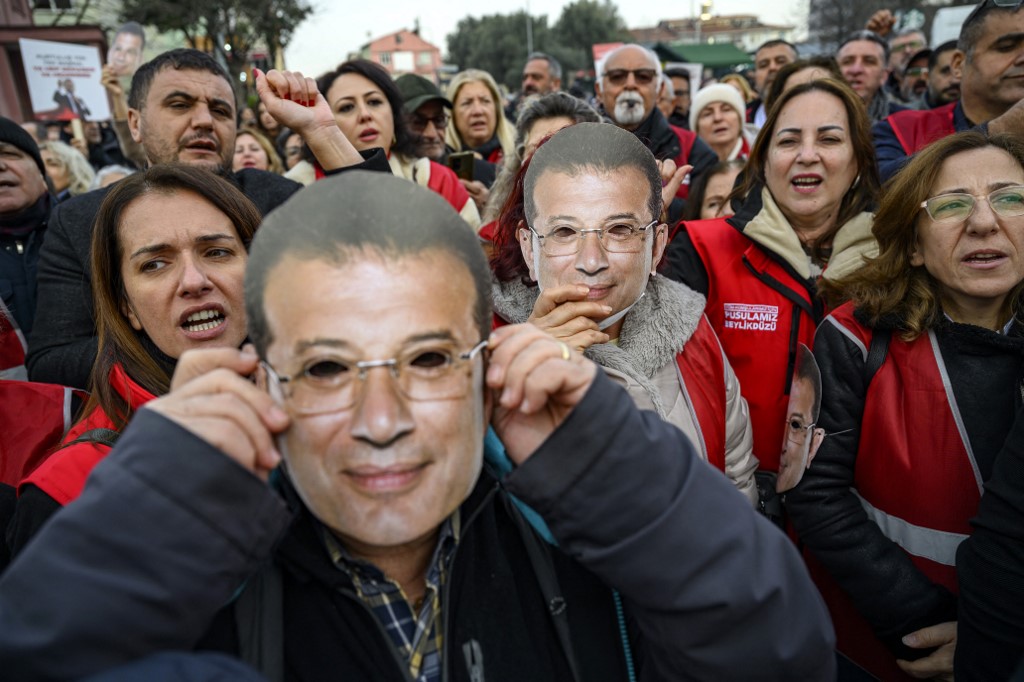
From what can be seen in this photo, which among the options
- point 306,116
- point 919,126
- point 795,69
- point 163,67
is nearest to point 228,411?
point 306,116

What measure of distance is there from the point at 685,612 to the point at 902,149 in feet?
12.8

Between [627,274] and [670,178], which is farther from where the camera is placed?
[670,178]

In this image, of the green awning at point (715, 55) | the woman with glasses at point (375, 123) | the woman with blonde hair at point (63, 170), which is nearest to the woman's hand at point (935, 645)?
the woman with glasses at point (375, 123)

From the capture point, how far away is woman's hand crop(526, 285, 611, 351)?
1.90 m

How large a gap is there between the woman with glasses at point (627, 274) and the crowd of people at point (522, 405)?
0.01 metres

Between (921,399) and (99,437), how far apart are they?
2527 mm

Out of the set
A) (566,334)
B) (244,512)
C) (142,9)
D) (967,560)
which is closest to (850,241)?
(967,560)

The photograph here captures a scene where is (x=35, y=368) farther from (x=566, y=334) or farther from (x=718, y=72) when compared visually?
(x=718, y=72)

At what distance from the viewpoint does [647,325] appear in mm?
2393

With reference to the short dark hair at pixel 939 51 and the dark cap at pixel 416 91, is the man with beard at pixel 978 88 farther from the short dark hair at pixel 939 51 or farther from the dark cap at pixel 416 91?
the dark cap at pixel 416 91

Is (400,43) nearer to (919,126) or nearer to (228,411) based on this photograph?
(919,126)

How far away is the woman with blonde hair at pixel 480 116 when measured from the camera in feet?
20.7

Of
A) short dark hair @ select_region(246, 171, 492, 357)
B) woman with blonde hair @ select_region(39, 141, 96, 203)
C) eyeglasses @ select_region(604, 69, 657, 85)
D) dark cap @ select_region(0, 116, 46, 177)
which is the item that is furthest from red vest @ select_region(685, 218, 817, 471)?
woman with blonde hair @ select_region(39, 141, 96, 203)

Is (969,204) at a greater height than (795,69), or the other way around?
(795,69)
